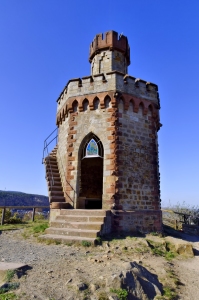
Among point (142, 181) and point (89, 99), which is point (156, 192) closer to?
point (142, 181)

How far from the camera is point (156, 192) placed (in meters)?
9.92

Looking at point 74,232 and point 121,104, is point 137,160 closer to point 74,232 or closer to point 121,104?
point 121,104

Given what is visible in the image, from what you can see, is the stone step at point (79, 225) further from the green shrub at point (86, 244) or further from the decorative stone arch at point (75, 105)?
the decorative stone arch at point (75, 105)

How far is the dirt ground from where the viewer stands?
379cm

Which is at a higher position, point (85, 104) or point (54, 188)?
point (85, 104)

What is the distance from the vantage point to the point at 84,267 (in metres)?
4.91

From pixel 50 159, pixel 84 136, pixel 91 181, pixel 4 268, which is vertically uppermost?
pixel 84 136

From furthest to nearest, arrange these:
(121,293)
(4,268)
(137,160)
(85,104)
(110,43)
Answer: (110,43) < (85,104) < (137,160) < (4,268) < (121,293)

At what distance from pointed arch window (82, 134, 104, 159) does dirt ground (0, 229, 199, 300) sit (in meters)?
3.70

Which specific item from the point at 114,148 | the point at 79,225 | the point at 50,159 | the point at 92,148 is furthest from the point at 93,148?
the point at 79,225

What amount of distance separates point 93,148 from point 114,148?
3.48 feet

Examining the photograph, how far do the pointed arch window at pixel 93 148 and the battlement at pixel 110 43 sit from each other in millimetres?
5531

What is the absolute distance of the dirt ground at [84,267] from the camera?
12.4ft

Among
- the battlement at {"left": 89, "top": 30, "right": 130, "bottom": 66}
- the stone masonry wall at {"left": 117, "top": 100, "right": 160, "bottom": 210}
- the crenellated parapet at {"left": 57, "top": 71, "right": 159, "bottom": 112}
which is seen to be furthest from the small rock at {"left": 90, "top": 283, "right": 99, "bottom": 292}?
the battlement at {"left": 89, "top": 30, "right": 130, "bottom": 66}
